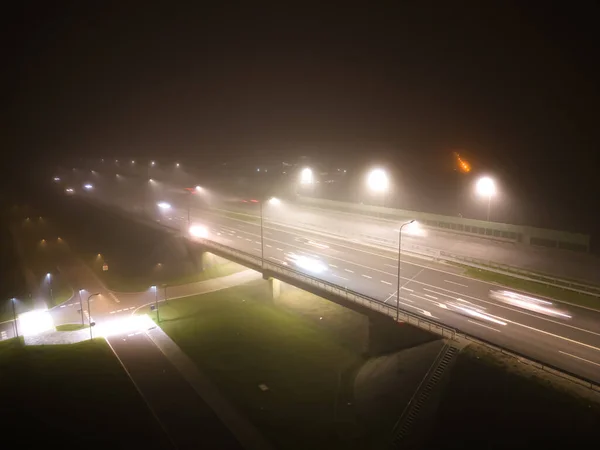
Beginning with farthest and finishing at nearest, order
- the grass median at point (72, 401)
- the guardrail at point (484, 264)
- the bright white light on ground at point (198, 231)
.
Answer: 1. the bright white light on ground at point (198, 231)
2. the guardrail at point (484, 264)
3. the grass median at point (72, 401)

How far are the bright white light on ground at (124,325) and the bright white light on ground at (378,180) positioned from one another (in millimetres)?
31692

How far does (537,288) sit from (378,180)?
1051 inches

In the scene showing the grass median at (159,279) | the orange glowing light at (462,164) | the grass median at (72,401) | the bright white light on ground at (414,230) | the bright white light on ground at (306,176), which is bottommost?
the grass median at (72,401)

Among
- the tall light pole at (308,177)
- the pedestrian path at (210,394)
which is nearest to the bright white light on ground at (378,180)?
the tall light pole at (308,177)


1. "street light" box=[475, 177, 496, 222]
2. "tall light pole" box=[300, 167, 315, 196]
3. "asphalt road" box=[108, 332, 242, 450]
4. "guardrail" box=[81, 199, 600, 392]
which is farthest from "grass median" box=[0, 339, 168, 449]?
"tall light pole" box=[300, 167, 315, 196]

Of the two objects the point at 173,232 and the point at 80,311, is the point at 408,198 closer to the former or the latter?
the point at 173,232

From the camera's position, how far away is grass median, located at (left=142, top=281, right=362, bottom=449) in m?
26.8

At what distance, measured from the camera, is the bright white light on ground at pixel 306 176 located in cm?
6481

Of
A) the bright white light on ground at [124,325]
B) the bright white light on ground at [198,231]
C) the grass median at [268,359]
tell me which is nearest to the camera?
the grass median at [268,359]

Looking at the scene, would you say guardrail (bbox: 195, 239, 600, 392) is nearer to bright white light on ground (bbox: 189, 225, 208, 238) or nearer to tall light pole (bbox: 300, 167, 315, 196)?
bright white light on ground (bbox: 189, 225, 208, 238)

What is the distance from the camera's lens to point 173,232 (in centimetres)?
5784

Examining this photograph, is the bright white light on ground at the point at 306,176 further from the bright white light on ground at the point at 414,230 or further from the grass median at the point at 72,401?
the grass median at the point at 72,401

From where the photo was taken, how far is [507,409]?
71.6ft

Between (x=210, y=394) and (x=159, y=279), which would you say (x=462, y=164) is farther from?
(x=159, y=279)
